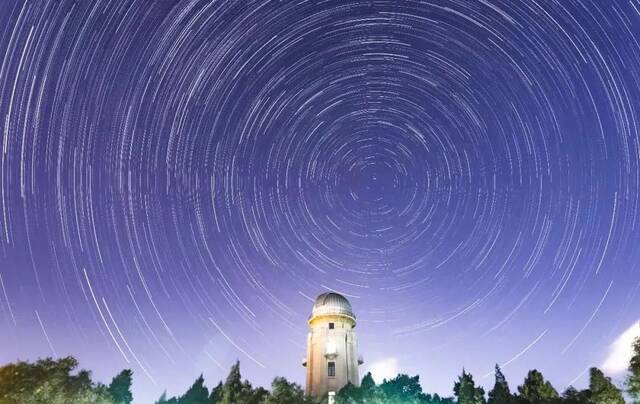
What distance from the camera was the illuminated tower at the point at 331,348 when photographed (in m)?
60.0

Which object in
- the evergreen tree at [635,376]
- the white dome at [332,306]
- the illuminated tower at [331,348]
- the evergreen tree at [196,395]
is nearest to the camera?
the evergreen tree at [635,376]

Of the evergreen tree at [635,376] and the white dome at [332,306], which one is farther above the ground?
the white dome at [332,306]

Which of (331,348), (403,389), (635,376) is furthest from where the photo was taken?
(331,348)

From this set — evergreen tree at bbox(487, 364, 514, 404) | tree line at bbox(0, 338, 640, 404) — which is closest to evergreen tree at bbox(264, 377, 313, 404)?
tree line at bbox(0, 338, 640, 404)

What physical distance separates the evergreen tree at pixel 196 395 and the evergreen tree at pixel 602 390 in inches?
1433

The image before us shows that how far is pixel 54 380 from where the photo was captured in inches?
1581

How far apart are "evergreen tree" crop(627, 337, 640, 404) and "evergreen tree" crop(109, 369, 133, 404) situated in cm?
4706

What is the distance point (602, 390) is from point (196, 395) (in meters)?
38.8

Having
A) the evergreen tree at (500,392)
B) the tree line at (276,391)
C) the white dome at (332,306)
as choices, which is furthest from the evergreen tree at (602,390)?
the white dome at (332,306)

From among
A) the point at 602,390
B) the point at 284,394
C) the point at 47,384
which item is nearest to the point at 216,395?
the point at 284,394

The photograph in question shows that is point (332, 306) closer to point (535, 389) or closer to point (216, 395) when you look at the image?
point (216, 395)

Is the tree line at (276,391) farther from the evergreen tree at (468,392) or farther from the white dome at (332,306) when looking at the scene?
the white dome at (332,306)

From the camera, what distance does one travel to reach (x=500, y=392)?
44188 millimetres

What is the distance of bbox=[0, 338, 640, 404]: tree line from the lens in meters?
38.6
